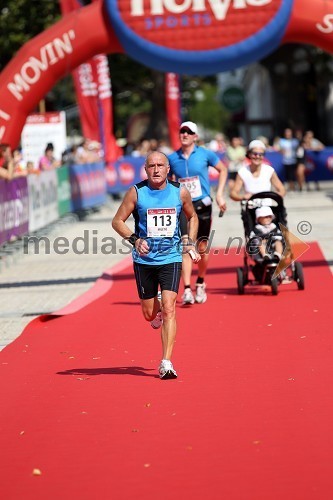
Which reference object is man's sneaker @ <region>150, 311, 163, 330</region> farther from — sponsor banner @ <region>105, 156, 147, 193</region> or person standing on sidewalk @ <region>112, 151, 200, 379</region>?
sponsor banner @ <region>105, 156, 147, 193</region>

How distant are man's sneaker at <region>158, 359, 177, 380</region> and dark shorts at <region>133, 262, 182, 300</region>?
1.85 feet

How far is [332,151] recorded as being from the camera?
39219 millimetres

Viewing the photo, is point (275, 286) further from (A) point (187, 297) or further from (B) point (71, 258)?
(B) point (71, 258)

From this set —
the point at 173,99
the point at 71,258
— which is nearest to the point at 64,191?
the point at 71,258

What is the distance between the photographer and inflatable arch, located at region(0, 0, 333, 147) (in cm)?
1862

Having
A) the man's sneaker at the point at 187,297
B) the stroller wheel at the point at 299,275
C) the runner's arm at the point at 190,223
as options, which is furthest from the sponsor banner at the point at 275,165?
the runner's arm at the point at 190,223

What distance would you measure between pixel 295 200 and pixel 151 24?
15.5 m

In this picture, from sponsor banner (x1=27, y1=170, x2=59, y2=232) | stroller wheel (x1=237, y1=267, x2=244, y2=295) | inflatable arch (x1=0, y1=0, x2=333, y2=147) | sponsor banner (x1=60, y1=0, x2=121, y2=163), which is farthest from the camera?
sponsor banner (x1=60, y1=0, x2=121, y2=163)

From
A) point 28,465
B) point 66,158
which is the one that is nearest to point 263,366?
point 28,465

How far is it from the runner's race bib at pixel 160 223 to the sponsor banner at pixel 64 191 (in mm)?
17350

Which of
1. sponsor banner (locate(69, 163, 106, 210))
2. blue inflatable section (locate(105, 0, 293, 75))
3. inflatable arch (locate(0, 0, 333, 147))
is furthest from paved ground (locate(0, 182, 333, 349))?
blue inflatable section (locate(105, 0, 293, 75))

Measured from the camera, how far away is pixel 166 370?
9445mm

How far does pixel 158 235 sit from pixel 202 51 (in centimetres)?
976

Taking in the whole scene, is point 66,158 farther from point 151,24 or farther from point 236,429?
point 236,429
